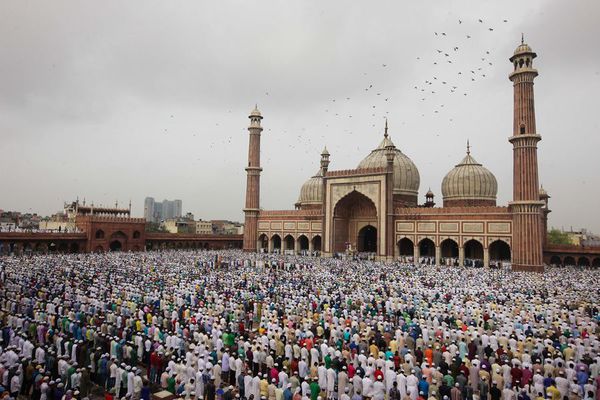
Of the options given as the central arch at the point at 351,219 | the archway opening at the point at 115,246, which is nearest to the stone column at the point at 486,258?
the central arch at the point at 351,219

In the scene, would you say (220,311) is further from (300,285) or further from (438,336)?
(438,336)

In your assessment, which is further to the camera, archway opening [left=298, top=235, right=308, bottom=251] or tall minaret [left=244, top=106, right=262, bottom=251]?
tall minaret [left=244, top=106, right=262, bottom=251]

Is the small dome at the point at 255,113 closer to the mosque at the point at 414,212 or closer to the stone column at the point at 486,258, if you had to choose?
the mosque at the point at 414,212

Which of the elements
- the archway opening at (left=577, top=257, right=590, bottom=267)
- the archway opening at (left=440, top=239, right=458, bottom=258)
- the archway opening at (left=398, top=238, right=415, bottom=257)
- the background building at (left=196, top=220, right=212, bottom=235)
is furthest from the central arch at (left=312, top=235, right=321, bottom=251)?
the background building at (left=196, top=220, right=212, bottom=235)

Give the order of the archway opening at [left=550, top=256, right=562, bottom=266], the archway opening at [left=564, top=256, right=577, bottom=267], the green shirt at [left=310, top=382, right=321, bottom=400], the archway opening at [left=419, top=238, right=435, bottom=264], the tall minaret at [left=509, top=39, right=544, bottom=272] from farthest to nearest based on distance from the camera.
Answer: the archway opening at [left=419, top=238, right=435, bottom=264]
the archway opening at [left=550, top=256, right=562, bottom=266]
the archway opening at [left=564, top=256, right=577, bottom=267]
the tall minaret at [left=509, top=39, right=544, bottom=272]
the green shirt at [left=310, top=382, right=321, bottom=400]

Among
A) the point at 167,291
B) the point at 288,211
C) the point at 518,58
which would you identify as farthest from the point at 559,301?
the point at 288,211

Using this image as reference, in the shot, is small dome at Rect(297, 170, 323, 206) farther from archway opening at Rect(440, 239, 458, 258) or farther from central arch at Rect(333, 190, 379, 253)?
archway opening at Rect(440, 239, 458, 258)
